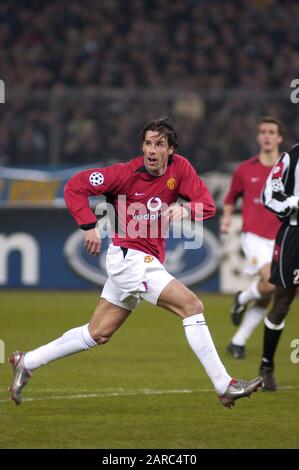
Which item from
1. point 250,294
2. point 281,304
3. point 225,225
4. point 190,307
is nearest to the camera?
point 190,307

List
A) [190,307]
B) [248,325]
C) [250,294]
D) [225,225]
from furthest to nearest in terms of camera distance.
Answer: [225,225] → [250,294] → [248,325] → [190,307]

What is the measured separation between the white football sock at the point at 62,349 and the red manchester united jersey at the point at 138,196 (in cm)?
75

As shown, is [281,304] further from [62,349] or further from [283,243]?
[62,349]

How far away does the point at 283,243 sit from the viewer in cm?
874

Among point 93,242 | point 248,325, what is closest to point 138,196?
point 93,242

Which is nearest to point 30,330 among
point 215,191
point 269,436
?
point 215,191

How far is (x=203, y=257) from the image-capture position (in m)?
17.5

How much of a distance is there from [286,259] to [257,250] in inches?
119

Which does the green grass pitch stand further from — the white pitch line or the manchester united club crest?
the manchester united club crest

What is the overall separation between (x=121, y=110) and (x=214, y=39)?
422 cm

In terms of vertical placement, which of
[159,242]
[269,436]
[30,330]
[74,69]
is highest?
[74,69]
